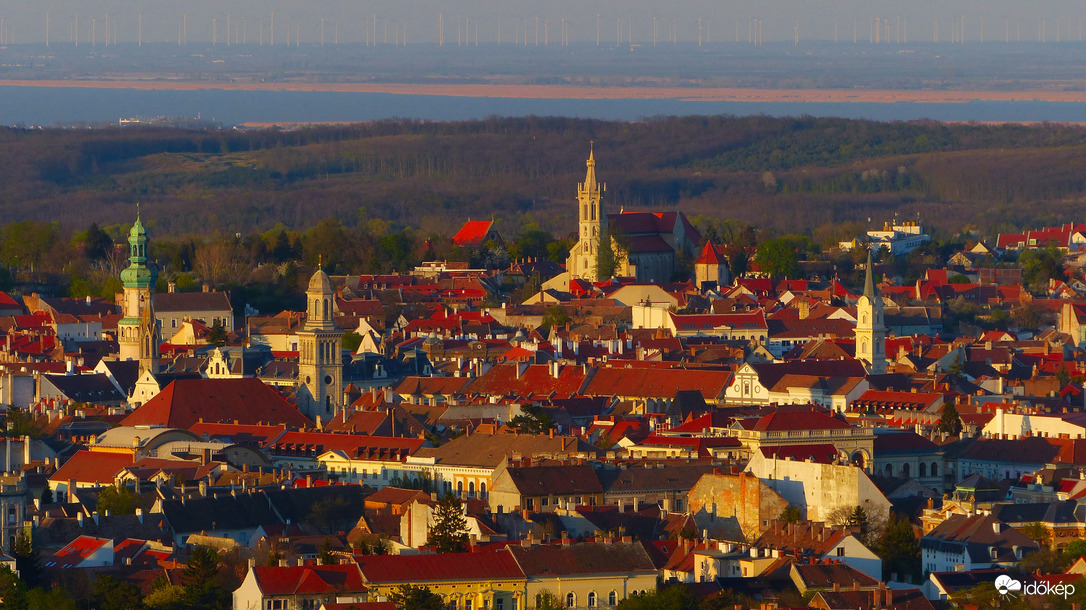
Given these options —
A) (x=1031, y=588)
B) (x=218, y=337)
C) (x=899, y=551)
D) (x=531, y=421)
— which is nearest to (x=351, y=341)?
(x=218, y=337)

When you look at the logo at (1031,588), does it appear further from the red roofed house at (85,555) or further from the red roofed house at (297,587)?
the red roofed house at (85,555)

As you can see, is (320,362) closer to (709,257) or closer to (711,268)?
(711,268)

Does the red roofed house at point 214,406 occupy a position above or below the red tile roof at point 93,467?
below

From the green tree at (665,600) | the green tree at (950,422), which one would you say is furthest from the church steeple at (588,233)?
the green tree at (665,600)

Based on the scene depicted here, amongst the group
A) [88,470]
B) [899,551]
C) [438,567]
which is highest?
[438,567]

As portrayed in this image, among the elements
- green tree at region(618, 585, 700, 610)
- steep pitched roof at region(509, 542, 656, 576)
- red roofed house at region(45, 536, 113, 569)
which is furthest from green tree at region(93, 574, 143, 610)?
green tree at region(618, 585, 700, 610)

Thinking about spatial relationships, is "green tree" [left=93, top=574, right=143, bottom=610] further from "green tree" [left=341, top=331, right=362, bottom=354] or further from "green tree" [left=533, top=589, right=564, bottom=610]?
"green tree" [left=341, top=331, right=362, bottom=354]
